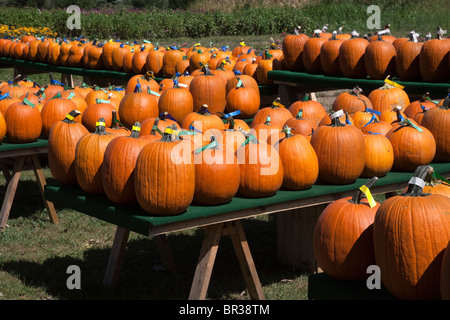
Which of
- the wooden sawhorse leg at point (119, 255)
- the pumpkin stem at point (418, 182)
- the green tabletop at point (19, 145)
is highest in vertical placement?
the pumpkin stem at point (418, 182)

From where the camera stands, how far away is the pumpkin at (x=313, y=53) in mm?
8078

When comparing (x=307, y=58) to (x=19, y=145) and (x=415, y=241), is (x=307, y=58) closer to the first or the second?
(x=19, y=145)

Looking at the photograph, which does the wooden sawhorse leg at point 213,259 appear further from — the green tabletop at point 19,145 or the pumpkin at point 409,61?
the pumpkin at point 409,61

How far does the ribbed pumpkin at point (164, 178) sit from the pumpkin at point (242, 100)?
2.80 m

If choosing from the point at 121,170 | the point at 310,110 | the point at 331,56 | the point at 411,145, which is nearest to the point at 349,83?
the point at 331,56

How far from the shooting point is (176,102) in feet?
20.6

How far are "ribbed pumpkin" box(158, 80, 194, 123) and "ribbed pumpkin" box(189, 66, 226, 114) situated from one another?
0.27m

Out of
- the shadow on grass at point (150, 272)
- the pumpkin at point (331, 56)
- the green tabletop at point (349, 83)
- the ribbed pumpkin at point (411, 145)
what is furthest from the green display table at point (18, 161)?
the pumpkin at point (331, 56)

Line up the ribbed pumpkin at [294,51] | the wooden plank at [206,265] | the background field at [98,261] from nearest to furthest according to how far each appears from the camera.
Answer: the wooden plank at [206,265]
the background field at [98,261]
the ribbed pumpkin at [294,51]

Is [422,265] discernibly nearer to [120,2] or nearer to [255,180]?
[255,180]

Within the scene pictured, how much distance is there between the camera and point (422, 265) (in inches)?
99.9

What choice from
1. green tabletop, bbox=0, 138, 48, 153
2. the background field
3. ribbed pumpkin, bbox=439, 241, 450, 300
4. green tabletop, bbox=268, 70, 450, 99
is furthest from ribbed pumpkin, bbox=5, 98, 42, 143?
ribbed pumpkin, bbox=439, 241, 450, 300

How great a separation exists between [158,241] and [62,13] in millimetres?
18127
